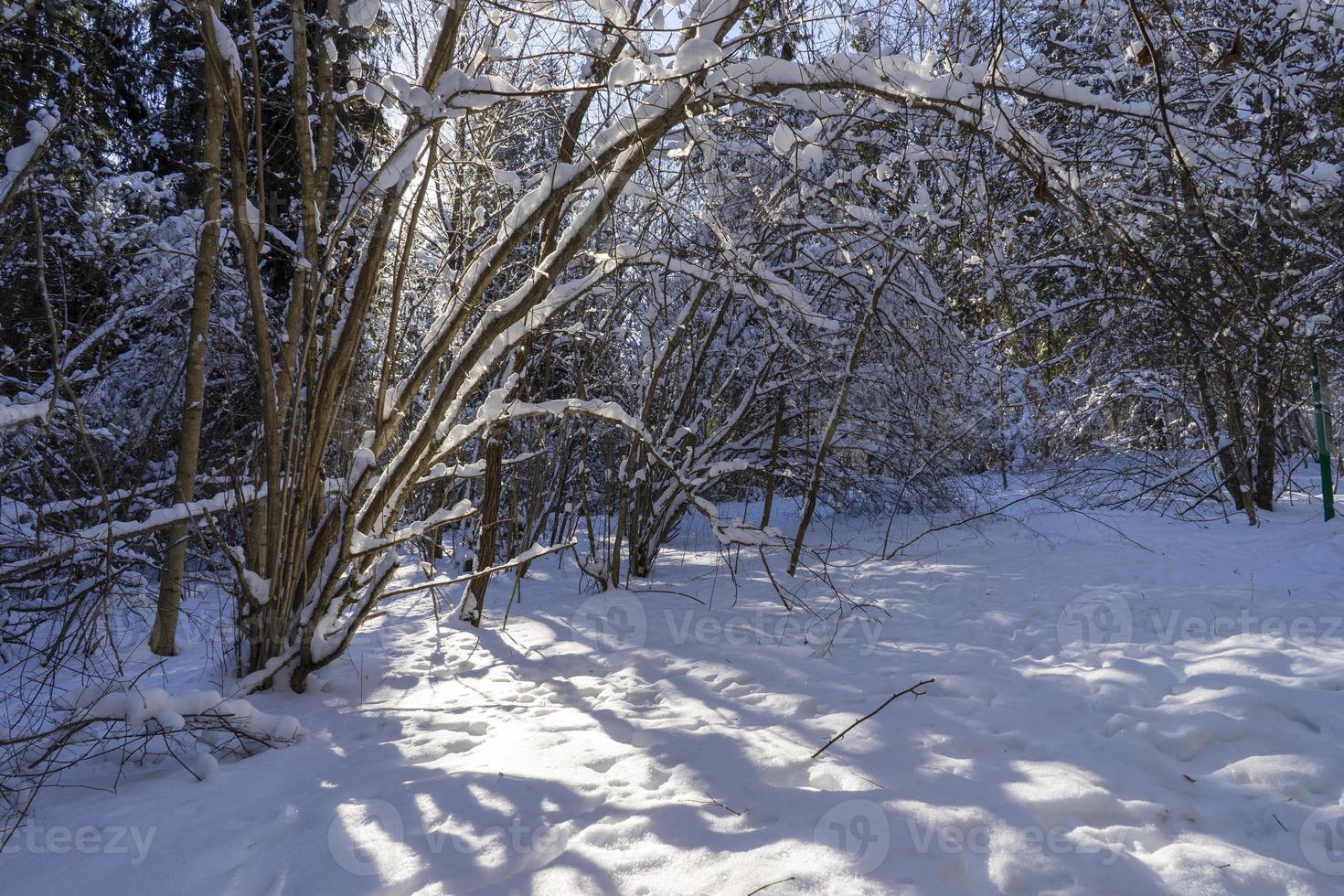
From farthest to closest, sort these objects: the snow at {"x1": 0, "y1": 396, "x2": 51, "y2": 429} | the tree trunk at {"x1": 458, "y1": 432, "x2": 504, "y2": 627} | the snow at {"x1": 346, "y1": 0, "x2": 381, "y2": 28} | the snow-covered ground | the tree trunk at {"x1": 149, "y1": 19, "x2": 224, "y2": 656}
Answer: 1. the tree trunk at {"x1": 458, "y1": 432, "x2": 504, "y2": 627}
2. the tree trunk at {"x1": 149, "y1": 19, "x2": 224, "y2": 656}
3. the snow at {"x1": 346, "y1": 0, "x2": 381, "y2": 28}
4. the snow at {"x1": 0, "y1": 396, "x2": 51, "y2": 429}
5. the snow-covered ground

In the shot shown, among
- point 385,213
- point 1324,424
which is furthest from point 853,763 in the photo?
point 1324,424

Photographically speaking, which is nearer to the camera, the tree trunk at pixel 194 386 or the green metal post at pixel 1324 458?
the tree trunk at pixel 194 386

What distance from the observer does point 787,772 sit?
2.29 metres

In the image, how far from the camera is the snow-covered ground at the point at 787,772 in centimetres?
177

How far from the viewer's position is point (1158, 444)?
29.7 feet

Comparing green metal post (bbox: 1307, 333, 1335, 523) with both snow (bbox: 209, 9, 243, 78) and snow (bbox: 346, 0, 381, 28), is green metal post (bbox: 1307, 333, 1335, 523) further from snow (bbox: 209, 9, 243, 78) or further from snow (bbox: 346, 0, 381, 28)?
snow (bbox: 209, 9, 243, 78)

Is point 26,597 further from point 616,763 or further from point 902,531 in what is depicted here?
point 902,531

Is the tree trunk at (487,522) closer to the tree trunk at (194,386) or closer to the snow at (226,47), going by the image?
the tree trunk at (194,386)

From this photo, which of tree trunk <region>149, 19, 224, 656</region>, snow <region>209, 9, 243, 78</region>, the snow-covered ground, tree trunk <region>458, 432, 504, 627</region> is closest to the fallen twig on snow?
the snow-covered ground

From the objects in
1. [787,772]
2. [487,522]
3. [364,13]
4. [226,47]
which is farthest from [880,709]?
[226,47]

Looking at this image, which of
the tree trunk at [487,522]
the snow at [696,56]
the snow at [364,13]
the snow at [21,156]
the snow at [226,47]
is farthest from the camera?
the tree trunk at [487,522]

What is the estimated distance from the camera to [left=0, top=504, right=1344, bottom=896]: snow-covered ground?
1768mm

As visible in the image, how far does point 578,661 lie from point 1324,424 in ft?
20.8

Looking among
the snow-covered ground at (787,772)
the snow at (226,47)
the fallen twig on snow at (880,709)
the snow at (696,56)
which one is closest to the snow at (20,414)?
the snow-covered ground at (787,772)
